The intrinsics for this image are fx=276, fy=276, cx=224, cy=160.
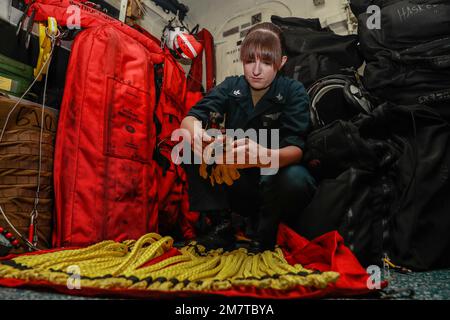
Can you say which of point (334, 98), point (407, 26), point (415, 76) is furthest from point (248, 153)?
point (407, 26)

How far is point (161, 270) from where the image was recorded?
0.57m

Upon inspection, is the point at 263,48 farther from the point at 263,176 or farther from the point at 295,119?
the point at 263,176

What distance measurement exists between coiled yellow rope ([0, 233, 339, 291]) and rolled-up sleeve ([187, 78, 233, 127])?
0.43 m

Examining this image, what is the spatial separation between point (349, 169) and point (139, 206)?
2.21 ft

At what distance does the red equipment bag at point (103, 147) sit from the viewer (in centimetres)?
82

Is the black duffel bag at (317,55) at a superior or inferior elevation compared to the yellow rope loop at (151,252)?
superior

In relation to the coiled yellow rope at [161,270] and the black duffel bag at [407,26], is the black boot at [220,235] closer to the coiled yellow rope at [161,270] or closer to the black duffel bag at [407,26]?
the coiled yellow rope at [161,270]

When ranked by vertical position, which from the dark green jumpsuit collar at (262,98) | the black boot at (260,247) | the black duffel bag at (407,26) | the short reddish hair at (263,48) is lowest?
the black boot at (260,247)

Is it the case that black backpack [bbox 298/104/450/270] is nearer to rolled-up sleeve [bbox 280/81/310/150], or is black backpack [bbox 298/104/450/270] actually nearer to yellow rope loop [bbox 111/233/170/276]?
rolled-up sleeve [bbox 280/81/310/150]

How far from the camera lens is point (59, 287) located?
1.64 feet

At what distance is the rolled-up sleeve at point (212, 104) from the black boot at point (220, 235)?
0.34 metres

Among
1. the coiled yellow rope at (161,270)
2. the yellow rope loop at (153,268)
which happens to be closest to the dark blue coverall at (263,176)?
the coiled yellow rope at (161,270)
